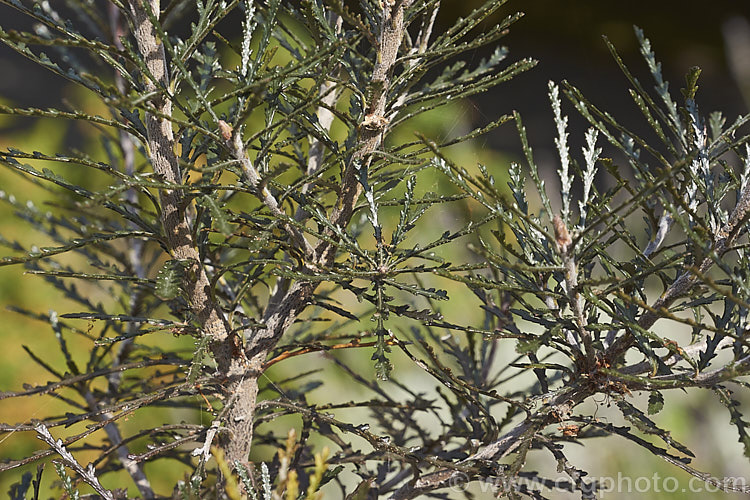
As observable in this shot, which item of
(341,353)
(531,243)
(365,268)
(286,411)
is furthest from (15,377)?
(531,243)

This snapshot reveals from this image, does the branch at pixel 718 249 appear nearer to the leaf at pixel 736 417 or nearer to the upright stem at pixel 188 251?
the leaf at pixel 736 417

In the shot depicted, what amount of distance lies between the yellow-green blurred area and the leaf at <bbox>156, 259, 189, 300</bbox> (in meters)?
0.20

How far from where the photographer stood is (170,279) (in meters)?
0.39

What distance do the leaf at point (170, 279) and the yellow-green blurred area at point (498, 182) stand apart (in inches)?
7.9

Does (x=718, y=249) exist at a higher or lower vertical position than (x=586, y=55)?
lower

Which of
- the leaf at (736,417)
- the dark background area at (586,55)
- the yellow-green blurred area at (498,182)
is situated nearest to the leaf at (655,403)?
the leaf at (736,417)

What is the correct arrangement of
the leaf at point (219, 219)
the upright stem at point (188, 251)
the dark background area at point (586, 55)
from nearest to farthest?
the leaf at point (219, 219) < the upright stem at point (188, 251) < the dark background area at point (586, 55)

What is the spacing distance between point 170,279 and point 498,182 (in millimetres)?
1423

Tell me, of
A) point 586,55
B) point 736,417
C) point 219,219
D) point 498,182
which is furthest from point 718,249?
point 586,55

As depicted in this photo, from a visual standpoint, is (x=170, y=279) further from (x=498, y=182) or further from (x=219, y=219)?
(x=498, y=182)

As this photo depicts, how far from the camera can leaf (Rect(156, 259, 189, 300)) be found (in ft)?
1.22

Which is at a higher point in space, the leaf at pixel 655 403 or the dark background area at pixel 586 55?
the dark background area at pixel 586 55

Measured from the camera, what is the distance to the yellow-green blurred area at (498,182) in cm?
112

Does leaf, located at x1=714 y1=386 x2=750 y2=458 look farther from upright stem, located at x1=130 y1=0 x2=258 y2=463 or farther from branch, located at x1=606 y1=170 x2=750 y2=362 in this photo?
upright stem, located at x1=130 y1=0 x2=258 y2=463
